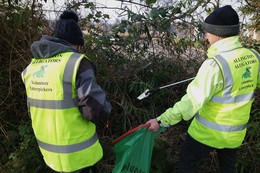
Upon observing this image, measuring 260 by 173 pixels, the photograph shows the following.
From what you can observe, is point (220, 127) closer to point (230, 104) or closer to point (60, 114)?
point (230, 104)

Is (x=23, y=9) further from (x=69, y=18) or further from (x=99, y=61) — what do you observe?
(x=69, y=18)

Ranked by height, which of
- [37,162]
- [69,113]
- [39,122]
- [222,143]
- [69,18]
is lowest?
[37,162]

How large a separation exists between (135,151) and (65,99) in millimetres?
801

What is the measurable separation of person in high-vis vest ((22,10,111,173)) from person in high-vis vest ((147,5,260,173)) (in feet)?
2.07

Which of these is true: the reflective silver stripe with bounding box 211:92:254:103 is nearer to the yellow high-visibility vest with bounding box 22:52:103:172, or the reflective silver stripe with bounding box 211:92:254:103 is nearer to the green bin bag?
the green bin bag

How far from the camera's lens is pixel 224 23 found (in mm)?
1803

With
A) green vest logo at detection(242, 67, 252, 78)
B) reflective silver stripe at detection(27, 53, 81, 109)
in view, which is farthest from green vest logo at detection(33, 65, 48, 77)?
green vest logo at detection(242, 67, 252, 78)

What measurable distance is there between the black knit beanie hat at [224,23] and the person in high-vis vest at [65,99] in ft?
3.04

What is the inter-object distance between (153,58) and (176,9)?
732mm

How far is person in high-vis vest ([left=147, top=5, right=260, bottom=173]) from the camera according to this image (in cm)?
176

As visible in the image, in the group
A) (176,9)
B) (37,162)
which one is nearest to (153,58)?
(176,9)

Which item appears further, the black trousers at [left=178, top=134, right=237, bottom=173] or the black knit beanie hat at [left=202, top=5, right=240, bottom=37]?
the black trousers at [left=178, top=134, right=237, bottom=173]

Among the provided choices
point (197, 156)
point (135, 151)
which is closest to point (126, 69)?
point (135, 151)

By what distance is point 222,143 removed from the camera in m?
1.93
